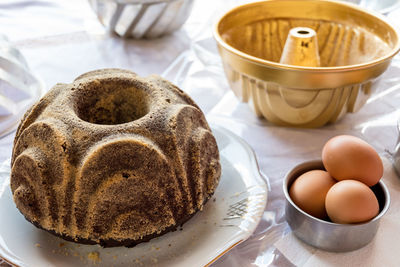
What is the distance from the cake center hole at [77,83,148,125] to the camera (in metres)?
0.60

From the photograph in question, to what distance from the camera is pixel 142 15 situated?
3.33 feet

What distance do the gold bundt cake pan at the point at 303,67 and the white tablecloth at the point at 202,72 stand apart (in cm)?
5

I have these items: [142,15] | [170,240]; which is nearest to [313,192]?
[170,240]

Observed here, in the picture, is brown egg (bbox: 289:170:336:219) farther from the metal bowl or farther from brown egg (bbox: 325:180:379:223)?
the metal bowl

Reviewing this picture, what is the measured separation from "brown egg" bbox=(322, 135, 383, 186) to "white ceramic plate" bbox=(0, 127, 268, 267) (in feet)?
0.32

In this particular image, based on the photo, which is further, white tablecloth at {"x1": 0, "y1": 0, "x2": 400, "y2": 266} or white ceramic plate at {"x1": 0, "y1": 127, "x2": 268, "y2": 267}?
white tablecloth at {"x1": 0, "y1": 0, "x2": 400, "y2": 266}

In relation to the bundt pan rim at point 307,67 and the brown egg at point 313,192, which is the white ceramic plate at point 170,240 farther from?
the bundt pan rim at point 307,67

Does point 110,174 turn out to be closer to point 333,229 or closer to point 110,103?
point 110,103

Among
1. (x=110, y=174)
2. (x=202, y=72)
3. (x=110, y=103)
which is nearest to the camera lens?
(x=110, y=174)

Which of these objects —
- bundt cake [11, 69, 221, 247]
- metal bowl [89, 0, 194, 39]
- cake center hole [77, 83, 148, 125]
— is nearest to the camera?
bundt cake [11, 69, 221, 247]

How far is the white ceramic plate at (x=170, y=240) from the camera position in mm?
512

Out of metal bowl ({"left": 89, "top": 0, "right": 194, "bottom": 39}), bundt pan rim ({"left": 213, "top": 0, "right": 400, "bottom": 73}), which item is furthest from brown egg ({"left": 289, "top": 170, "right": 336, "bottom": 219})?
metal bowl ({"left": 89, "top": 0, "right": 194, "bottom": 39})

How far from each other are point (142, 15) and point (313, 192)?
64 cm

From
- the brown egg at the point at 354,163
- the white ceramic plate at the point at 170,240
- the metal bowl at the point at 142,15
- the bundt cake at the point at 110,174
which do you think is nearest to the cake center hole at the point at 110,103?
the bundt cake at the point at 110,174
